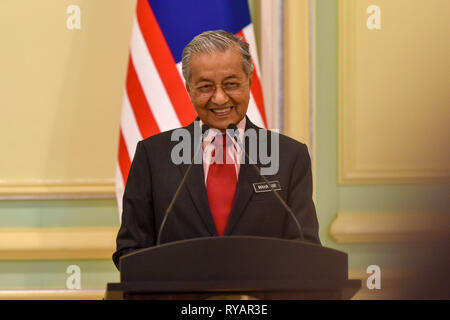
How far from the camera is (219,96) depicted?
1881 mm

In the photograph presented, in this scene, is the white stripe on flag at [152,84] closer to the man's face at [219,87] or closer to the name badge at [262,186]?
the man's face at [219,87]

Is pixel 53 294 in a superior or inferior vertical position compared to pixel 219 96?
inferior

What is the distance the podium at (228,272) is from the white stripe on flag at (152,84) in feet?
5.34

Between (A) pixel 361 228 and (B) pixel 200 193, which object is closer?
(B) pixel 200 193

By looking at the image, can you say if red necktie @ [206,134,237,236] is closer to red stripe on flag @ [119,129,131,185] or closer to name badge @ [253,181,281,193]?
name badge @ [253,181,281,193]

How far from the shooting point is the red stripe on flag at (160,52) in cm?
289

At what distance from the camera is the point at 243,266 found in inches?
48.9

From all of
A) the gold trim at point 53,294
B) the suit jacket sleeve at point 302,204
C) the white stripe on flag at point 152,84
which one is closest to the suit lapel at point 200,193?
the suit jacket sleeve at point 302,204

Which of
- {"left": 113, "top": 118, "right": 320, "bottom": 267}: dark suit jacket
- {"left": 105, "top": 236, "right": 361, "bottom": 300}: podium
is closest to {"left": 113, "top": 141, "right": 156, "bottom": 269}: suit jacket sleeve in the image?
{"left": 113, "top": 118, "right": 320, "bottom": 267}: dark suit jacket

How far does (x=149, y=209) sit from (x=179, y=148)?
0.22 m

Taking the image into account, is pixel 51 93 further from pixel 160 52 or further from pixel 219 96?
pixel 219 96

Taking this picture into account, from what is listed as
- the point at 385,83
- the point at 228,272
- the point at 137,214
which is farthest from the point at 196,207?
the point at 385,83

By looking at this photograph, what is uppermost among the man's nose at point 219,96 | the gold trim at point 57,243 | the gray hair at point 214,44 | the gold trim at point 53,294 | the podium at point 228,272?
the gray hair at point 214,44

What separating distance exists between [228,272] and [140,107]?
1.75 meters
